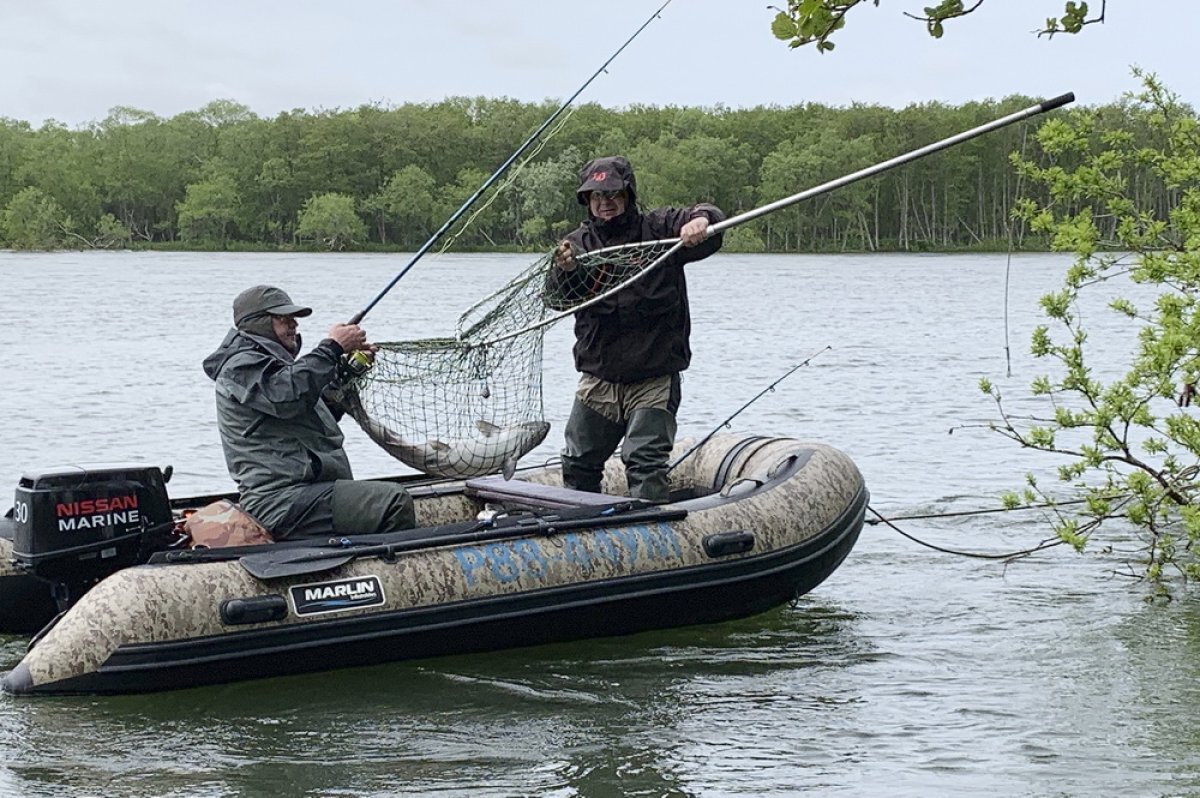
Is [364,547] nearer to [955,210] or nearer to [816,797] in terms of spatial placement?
[816,797]

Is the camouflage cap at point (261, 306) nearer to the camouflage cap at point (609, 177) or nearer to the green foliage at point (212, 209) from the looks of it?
the camouflage cap at point (609, 177)

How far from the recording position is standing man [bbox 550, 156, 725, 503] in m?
7.47

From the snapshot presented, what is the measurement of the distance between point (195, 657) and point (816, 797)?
7.70 feet

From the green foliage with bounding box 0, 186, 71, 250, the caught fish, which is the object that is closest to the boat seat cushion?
the caught fish

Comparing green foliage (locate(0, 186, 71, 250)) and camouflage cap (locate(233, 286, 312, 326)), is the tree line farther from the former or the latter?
camouflage cap (locate(233, 286, 312, 326))

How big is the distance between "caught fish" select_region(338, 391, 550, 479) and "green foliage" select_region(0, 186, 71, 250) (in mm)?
79991

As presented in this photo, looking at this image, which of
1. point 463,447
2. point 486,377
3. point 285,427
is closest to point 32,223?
point 486,377

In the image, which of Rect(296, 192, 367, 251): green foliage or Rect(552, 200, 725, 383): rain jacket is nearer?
Rect(552, 200, 725, 383): rain jacket

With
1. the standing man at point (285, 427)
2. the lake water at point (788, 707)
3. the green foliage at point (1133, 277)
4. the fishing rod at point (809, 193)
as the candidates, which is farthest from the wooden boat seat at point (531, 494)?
the green foliage at point (1133, 277)

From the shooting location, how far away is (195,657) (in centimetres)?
616

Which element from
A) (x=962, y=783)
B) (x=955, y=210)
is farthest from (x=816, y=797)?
(x=955, y=210)

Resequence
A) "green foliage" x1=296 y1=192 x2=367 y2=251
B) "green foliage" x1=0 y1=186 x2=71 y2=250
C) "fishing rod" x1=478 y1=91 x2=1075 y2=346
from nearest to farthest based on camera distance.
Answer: "fishing rod" x1=478 y1=91 x2=1075 y2=346 → "green foliage" x1=296 y1=192 x2=367 y2=251 → "green foliage" x1=0 y1=186 x2=71 y2=250

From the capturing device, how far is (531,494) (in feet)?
25.1

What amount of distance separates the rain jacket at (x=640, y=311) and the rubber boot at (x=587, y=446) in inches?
10.9
